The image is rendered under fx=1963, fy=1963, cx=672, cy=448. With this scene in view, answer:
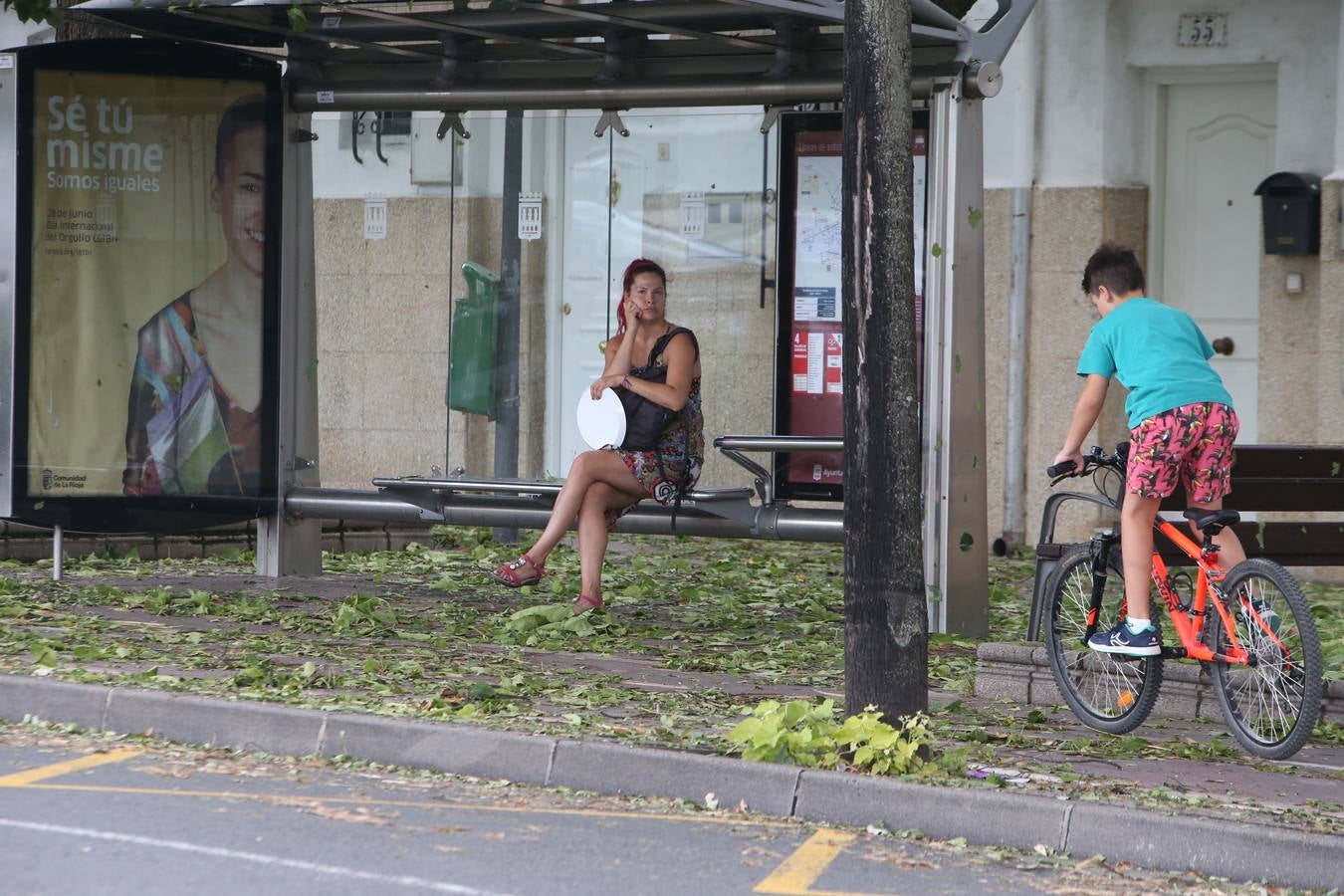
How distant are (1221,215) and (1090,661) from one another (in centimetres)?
683

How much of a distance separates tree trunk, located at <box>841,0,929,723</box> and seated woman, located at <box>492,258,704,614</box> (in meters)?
3.23

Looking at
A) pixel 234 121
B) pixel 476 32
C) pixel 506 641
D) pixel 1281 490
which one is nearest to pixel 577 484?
pixel 506 641

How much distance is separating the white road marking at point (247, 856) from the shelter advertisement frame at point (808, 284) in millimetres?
5469

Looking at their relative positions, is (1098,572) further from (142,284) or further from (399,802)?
(142,284)

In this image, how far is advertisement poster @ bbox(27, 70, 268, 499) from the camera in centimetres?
1007

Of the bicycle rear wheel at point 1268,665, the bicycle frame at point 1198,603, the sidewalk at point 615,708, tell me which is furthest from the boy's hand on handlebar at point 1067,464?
the sidewalk at point 615,708

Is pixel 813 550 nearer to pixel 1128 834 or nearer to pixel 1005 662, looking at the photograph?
pixel 1005 662

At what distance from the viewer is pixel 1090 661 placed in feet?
22.4

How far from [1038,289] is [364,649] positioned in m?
6.51

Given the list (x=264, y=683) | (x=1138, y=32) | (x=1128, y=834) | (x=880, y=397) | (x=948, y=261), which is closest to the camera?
(x=1128, y=834)

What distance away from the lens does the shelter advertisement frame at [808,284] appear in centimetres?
1029

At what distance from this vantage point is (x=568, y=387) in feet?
35.9

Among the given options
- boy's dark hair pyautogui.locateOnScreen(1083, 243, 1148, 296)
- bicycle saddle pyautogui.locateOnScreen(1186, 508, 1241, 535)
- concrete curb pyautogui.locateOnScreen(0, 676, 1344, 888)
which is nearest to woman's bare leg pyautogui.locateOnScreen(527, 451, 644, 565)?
concrete curb pyautogui.locateOnScreen(0, 676, 1344, 888)

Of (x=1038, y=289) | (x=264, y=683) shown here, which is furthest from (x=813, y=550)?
(x=264, y=683)
